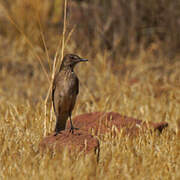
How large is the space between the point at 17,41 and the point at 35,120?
4.81m

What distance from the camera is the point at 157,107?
20.9 ft

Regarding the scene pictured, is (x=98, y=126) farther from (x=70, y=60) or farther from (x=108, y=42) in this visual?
(x=108, y=42)

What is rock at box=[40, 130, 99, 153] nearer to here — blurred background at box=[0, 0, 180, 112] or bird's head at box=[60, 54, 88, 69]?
bird's head at box=[60, 54, 88, 69]

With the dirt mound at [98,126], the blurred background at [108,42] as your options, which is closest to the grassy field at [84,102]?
the blurred background at [108,42]

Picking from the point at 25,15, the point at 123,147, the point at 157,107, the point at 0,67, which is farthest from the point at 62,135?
the point at 25,15

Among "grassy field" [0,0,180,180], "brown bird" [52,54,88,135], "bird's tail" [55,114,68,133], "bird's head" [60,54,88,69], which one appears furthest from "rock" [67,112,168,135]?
"bird's head" [60,54,88,69]

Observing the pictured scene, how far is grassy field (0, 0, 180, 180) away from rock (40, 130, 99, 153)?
0.24 ft

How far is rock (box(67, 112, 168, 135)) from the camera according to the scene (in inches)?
183

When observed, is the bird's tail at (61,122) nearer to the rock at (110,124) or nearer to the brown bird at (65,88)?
the brown bird at (65,88)

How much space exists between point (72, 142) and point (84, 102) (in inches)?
102

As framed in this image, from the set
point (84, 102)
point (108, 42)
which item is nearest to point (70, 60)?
point (84, 102)

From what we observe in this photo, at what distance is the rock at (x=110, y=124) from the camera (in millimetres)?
4641

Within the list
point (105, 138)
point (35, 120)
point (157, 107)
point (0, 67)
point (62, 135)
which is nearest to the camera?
point (62, 135)

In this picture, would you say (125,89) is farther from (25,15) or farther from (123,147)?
(25,15)
